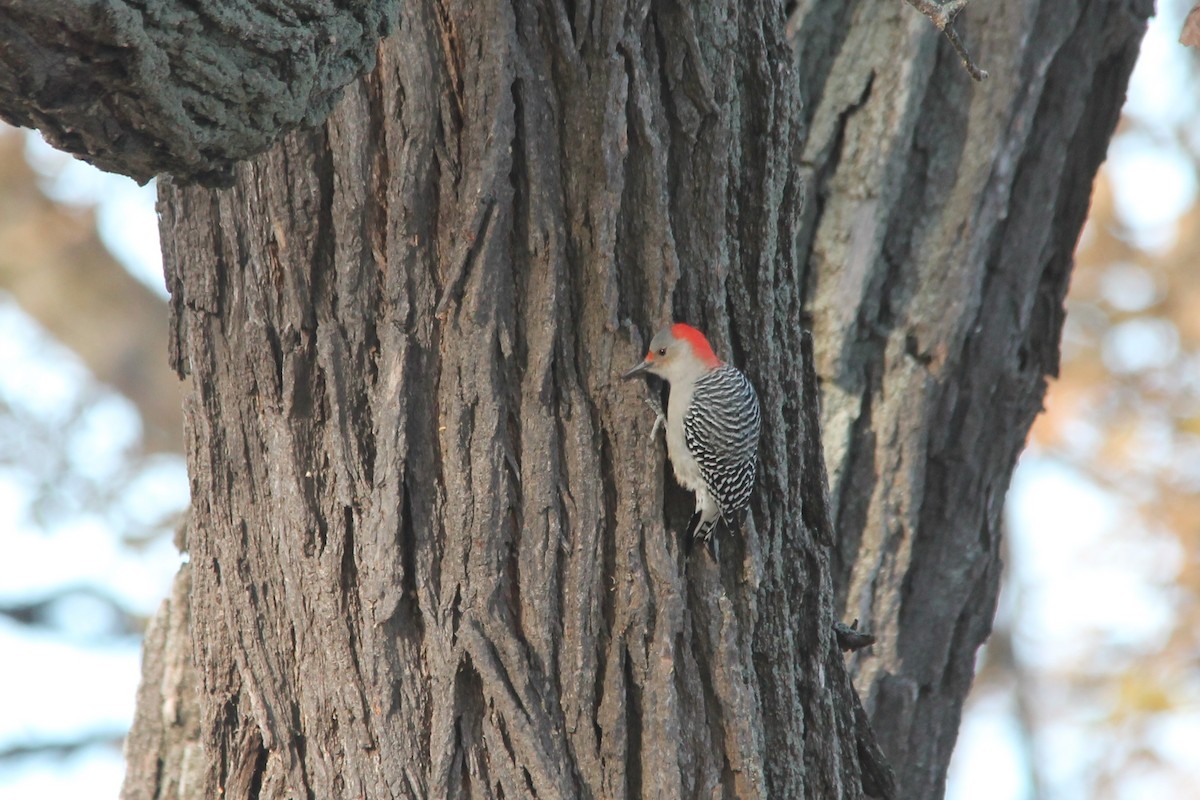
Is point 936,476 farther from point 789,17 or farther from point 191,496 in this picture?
point 191,496

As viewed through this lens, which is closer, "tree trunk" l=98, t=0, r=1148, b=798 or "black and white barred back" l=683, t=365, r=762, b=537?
"tree trunk" l=98, t=0, r=1148, b=798

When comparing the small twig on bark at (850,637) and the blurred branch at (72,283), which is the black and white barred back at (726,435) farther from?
the blurred branch at (72,283)

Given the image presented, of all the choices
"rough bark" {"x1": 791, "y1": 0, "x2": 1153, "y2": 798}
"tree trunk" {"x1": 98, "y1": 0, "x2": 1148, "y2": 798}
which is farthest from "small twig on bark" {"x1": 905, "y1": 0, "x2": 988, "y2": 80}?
"rough bark" {"x1": 791, "y1": 0, "x2": 1153, "y2": 798}

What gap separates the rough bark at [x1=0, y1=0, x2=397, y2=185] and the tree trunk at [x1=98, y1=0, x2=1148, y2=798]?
1.53 ft

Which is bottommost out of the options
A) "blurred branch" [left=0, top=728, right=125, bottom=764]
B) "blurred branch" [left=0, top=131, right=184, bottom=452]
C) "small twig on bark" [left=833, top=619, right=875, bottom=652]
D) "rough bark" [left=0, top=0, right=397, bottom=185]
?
"small twig on bark" [left=833, top=619, right=875, bottom=652]

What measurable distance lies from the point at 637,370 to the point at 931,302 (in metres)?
1.69

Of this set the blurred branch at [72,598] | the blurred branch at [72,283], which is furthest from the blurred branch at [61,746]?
the blurred branch at [72,283]

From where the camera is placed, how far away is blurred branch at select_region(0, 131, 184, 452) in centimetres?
957

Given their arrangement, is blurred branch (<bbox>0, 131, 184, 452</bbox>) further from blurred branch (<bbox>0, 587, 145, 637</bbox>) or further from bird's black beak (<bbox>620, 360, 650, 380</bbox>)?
bird's black beak (<bbox>620, 360, 650, 380</bbox>)

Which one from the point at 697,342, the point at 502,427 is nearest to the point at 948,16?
the point at 697,342

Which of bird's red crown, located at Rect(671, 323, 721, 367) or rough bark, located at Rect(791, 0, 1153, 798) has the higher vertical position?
rough bark, located at Rect(791, 0, 1153, 798)

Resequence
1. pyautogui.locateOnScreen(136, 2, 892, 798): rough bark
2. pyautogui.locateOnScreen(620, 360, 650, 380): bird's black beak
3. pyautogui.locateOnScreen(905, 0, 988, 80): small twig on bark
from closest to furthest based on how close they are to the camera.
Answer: pyautogui.locateOnScreen(905, 0, 988, 80): small twig on bark < pyautogui.locateOnScreen(136, 2, 892, 798): rough bark < pyautogui.locateOnScreen(620, 360, 650, 380): bird's black beak

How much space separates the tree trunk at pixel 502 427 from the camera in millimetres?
2541

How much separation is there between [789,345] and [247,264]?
1305mm
